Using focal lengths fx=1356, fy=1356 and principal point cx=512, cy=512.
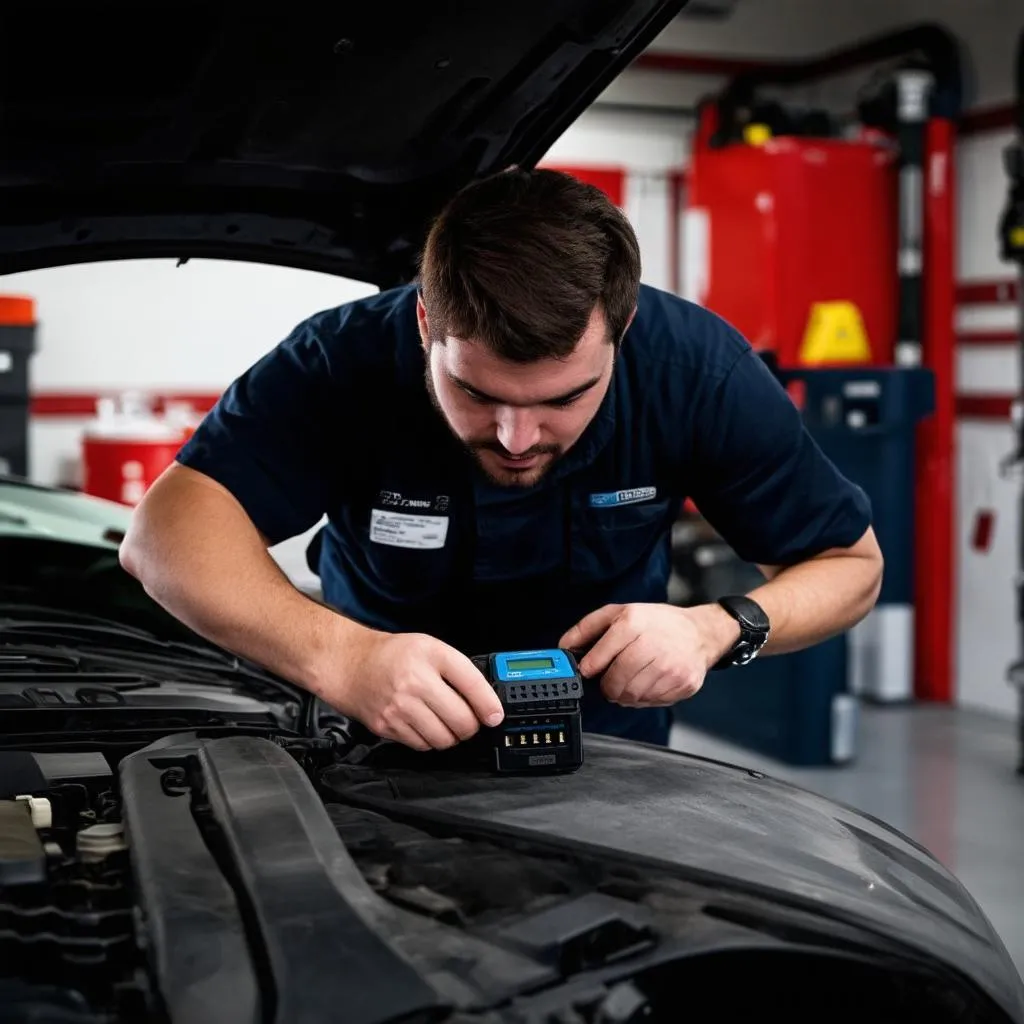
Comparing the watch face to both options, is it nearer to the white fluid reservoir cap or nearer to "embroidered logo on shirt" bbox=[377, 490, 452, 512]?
"embroidered logo on shirt" bbox=[377, 490, 452, 512]

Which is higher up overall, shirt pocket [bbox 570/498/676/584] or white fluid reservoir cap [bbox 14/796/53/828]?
shirt pocket [bbox 570/498/676/584]

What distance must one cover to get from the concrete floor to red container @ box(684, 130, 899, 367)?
1.28 m

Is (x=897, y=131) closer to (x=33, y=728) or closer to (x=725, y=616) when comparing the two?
(x=725, y=616)

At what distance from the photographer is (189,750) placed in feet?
4.09

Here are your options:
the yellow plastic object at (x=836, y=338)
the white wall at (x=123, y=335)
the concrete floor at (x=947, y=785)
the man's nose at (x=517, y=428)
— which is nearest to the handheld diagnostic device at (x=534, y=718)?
the man's nose at (x=517, y=428)

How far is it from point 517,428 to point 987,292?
3821 mm

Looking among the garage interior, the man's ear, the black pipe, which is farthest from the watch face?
the black pipe

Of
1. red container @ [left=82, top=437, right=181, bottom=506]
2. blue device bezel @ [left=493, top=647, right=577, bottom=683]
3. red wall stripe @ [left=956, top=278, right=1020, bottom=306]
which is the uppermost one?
red wall stripe @ [left=956, top=278, right=1020, bottom=306]

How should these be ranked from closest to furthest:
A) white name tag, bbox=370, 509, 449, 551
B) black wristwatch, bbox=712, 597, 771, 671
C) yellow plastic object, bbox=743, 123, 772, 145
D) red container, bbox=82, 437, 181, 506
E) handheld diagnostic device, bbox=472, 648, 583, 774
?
handheld diagnostic device, bbox=472, 648, 583, 774 → black wristwatch, bbox=712, 597, 771, 671 → white name tag, bbox=370, 509, 449, 551 → red container, bbox=82, 437, 181, 506 → yellow plastic object, bbox=743, 123, 772, 145

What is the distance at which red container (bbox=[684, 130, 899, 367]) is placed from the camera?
4.73 meters

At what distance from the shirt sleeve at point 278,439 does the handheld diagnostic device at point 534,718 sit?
45cm

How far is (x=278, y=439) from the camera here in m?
1.57

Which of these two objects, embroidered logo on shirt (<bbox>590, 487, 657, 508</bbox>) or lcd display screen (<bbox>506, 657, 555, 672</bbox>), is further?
embroidered logo on shirt (<bbox>590, 487, 657, 508</bbox>)

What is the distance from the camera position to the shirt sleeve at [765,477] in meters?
1.60
